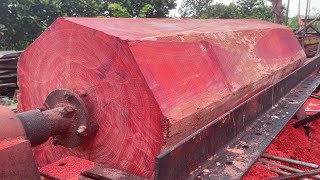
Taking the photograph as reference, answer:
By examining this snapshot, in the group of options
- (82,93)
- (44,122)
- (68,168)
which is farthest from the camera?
(82,93)

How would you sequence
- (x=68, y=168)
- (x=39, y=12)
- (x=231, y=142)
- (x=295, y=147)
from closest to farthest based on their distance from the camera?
1. (x=68, y=168)
2. (x=231, y=142)
3. (x=295, y=147)
4. (x=39, y=12)

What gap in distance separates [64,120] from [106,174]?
1.31ft

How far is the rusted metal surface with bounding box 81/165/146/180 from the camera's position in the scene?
5.69 feet

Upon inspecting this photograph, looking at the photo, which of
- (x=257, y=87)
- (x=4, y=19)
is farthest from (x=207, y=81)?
(x=4, y=19)

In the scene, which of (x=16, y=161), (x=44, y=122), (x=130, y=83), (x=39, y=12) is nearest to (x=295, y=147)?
(x=130, y=83)

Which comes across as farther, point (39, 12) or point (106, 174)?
point (39, 12)

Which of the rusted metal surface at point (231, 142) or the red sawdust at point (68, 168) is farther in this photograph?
the red sawdust at point (68, 168)

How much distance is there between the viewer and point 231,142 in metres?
2.21

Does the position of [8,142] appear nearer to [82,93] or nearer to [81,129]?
[81,129]

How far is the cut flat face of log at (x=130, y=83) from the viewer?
176 centimetres

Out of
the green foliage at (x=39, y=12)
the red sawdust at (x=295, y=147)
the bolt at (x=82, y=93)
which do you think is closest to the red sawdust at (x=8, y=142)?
the bolt at (x=82, y=93)

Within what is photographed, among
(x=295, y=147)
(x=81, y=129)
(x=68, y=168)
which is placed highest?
(x=81, y=129)

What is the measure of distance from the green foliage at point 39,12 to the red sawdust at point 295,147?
9.77 m

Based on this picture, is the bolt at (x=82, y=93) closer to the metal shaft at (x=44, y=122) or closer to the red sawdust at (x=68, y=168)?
the metal shaft at (x=44, y=122)
